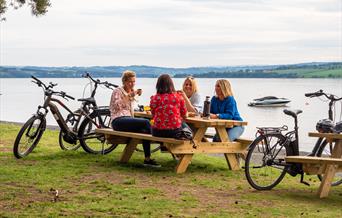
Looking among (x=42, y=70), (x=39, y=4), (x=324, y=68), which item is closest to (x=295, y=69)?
(x=324, y=68)

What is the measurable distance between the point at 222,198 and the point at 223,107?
284 cm

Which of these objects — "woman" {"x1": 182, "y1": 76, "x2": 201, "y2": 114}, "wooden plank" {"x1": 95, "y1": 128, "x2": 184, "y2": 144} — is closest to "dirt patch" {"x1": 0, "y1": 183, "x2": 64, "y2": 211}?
"wooden plank" {"x1": 95, "y1": 128, "x2": 184, "y2": 144}

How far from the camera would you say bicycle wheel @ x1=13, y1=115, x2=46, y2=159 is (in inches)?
430

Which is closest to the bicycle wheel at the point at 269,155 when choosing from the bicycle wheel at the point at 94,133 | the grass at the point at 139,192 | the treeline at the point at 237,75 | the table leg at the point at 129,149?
the grass at the point at 139,192

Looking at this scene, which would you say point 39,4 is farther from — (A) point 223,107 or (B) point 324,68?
(B) point 324,68

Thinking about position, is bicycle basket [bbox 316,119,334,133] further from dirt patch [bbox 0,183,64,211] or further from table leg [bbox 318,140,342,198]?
dirt patch [bbox 0,183,64,211]

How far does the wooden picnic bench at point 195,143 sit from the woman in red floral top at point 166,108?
18 cm

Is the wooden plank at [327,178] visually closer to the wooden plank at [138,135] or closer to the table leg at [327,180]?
the table leg at [327,180]

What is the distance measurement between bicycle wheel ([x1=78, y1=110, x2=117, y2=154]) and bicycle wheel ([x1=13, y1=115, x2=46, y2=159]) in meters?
0.70

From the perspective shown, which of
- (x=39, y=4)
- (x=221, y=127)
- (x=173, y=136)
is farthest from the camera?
(x=39, y=4)

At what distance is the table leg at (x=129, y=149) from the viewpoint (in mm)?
10508

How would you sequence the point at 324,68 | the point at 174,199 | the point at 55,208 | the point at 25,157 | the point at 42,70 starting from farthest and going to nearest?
the point at 324,68 → the point at 42,70 → the point at 25,157 → the point at 174,199 → the point at 55,208

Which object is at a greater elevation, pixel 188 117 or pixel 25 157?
pixel 188 117

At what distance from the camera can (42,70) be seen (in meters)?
112
